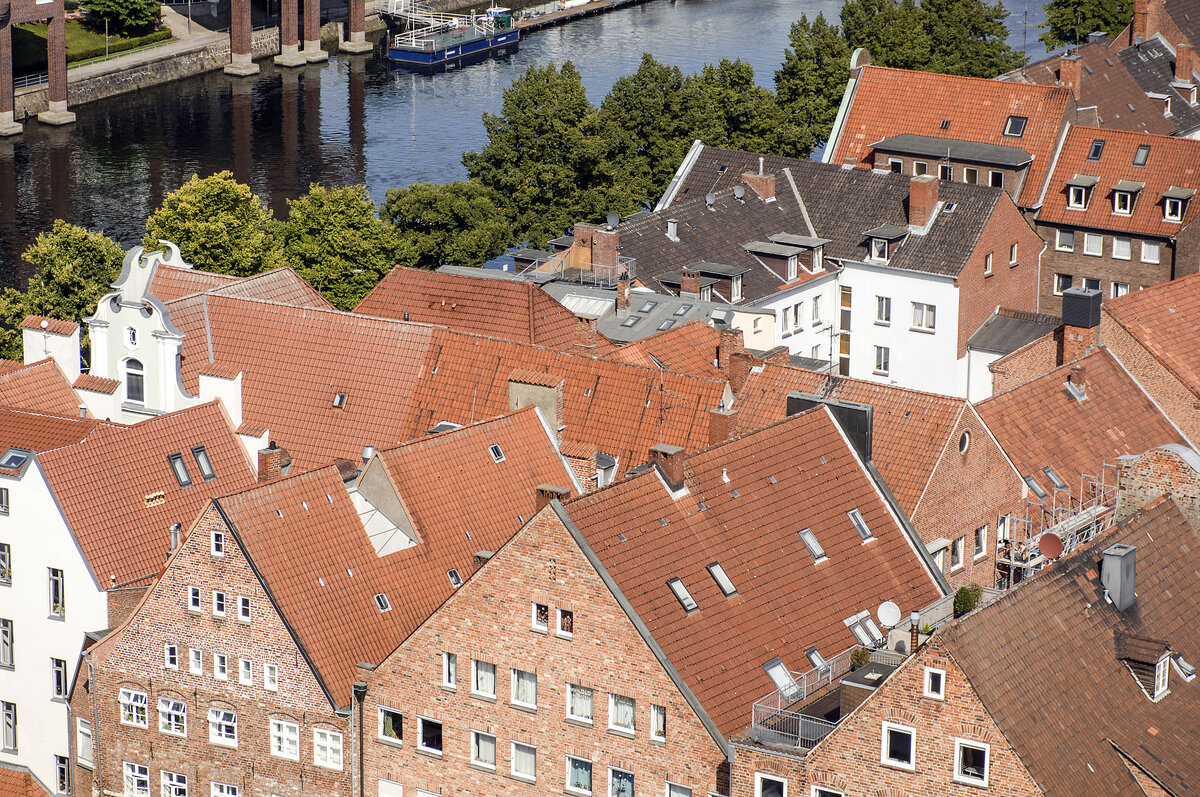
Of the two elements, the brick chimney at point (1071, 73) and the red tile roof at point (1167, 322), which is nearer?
the red tile roof at point (1167, 322)

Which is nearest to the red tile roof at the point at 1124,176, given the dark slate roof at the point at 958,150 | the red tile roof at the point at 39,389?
the dark slate roof at the point at 958,150

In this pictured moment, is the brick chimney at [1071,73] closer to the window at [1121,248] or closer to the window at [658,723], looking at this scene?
the window at [1121,248]

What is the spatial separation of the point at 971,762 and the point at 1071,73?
84.1 m

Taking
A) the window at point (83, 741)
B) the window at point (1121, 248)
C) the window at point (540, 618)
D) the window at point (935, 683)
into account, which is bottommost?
the window at point (83, 741)

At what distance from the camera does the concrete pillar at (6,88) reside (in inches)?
6831

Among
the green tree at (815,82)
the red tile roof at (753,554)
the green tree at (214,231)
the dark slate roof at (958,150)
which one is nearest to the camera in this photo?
the red tile roof at (753,554)

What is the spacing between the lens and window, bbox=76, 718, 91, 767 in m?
73.5

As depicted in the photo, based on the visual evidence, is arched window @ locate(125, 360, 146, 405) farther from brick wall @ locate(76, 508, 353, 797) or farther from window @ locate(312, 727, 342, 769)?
window @ locate(312, 727, 342, 769)

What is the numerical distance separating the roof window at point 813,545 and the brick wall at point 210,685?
47.9ft

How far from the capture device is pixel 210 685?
6862 centimetres

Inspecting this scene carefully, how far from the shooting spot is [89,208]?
157 metres

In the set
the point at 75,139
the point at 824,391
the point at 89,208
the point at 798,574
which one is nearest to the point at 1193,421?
the point at 824,391

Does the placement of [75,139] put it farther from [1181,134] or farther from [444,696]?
[444,696]

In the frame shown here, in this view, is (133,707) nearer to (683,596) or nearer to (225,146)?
(683,596)
